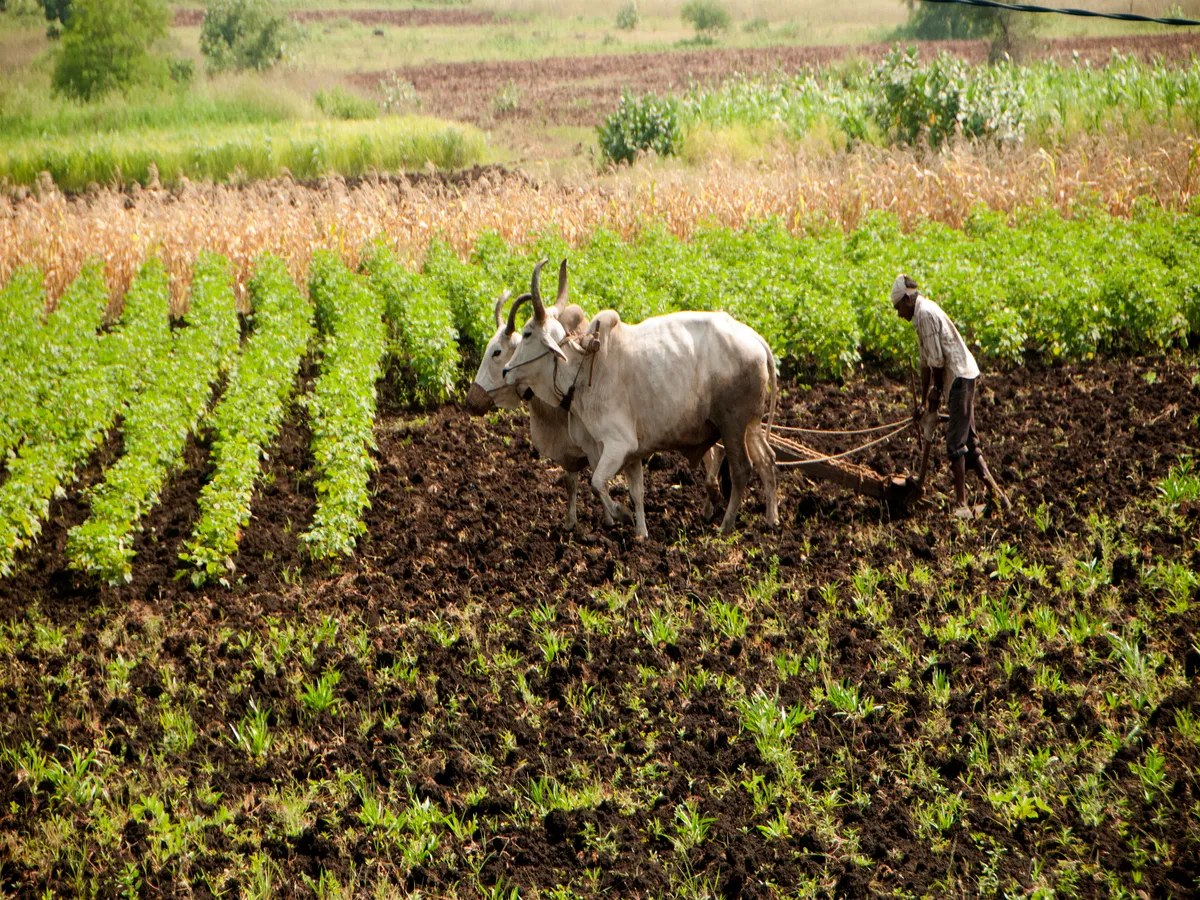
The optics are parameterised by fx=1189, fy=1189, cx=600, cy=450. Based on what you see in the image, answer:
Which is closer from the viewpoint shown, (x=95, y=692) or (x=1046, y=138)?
(x=95, y=692)

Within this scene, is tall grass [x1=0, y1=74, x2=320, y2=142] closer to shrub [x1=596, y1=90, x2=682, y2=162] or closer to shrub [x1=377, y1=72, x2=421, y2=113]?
shrub [x1=377, y1=72, x2=421, y2=113]

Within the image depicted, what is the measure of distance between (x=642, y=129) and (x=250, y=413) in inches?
694

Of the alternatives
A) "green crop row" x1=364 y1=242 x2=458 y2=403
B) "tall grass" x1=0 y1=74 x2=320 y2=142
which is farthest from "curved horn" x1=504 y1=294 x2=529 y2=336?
"tall grass" x1=0 y1=74 x2=320 y2=142

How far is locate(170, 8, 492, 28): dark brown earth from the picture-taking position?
47609 mm

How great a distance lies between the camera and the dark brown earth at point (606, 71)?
123ft

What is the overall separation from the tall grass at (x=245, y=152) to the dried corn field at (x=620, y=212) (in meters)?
8.91

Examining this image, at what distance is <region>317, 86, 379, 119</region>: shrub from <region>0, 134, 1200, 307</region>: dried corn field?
17.4m

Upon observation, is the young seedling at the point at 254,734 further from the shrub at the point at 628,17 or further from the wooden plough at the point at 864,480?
the shrub at the point at 628,17

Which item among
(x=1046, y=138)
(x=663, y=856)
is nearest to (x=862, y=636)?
(x=663, y=856)

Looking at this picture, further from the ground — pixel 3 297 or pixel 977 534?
pixel 3 297

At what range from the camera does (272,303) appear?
14.3 metres

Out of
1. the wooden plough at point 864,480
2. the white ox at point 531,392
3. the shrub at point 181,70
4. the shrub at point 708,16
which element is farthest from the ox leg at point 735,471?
the shrub at point 708,16

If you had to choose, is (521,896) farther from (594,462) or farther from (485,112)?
(485,112)

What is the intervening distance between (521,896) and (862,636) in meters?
2.78
